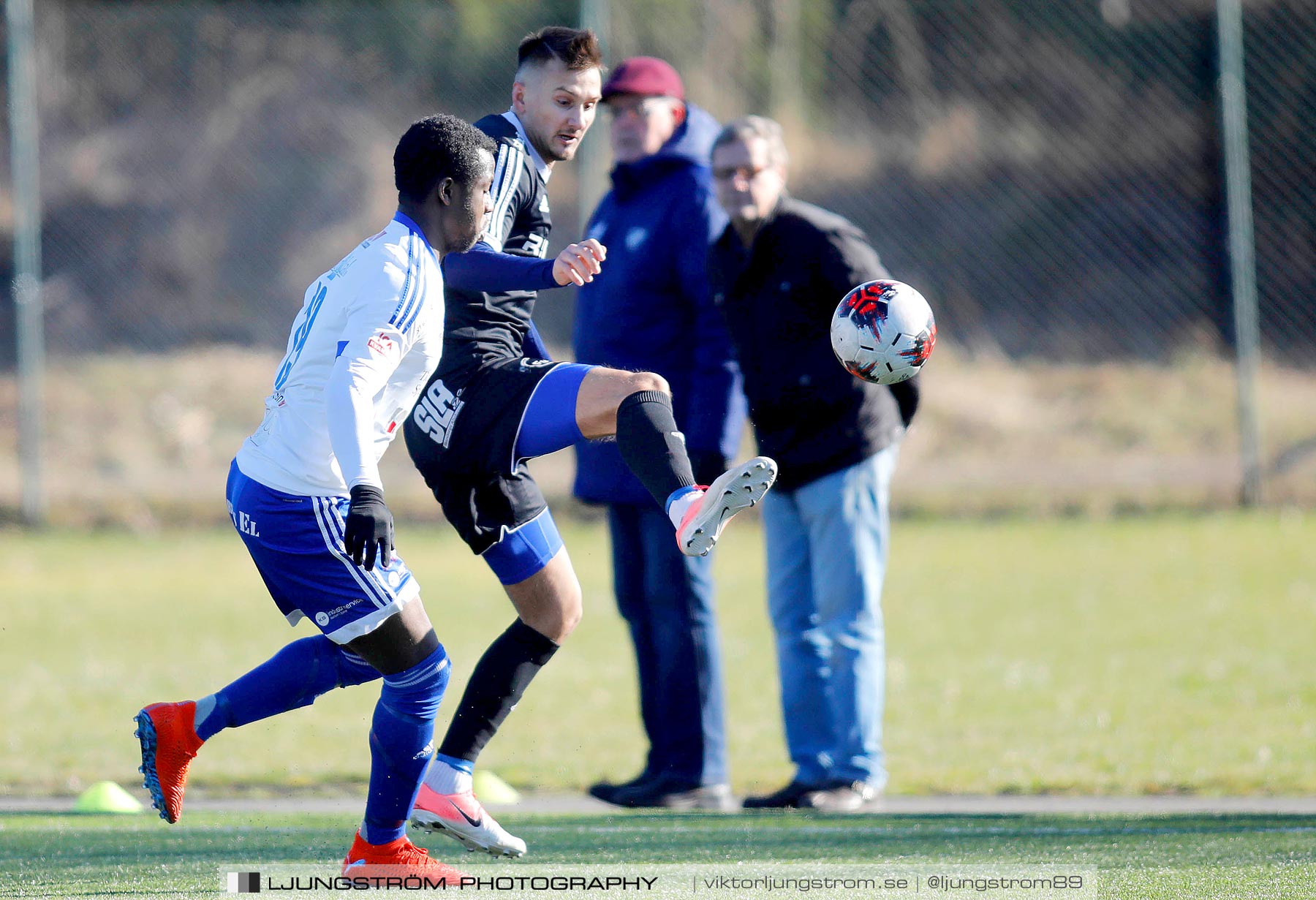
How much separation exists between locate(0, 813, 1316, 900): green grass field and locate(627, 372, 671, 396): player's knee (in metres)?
1.32

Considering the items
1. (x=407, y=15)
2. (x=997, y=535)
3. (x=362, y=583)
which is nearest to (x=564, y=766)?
(x=362, y=583)

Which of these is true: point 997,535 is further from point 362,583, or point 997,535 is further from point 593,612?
point 362,583

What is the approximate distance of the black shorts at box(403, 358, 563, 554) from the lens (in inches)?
181

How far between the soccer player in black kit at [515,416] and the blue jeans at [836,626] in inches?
43.7

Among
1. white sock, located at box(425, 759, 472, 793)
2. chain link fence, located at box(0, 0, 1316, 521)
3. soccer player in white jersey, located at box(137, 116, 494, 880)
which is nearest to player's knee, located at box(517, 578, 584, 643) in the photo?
white sock, located at box(425, 759, 472, 793)

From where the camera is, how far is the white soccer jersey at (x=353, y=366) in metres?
3.80

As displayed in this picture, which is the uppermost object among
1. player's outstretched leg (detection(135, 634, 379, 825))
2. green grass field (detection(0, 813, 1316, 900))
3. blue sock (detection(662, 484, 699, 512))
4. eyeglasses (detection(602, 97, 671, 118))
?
eyeglasses (detection(602, 97, 671, 118))

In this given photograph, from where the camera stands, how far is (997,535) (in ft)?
40.7

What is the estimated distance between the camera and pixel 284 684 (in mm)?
4434

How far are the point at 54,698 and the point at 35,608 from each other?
2703 millimetres

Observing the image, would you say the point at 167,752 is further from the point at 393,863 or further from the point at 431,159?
the point at 431,159

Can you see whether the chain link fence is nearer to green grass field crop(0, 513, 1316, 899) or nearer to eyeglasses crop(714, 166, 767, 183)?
green grass field crop(0, 513, 1316, 899)

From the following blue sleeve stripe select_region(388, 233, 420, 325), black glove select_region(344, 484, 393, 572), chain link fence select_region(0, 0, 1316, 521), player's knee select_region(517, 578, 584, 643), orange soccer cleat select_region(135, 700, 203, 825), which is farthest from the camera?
chain link fence select_region(0, 0, 1316, 521)

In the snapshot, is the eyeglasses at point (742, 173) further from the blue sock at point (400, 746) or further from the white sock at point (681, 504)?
the blue sock at point (400, 746)
